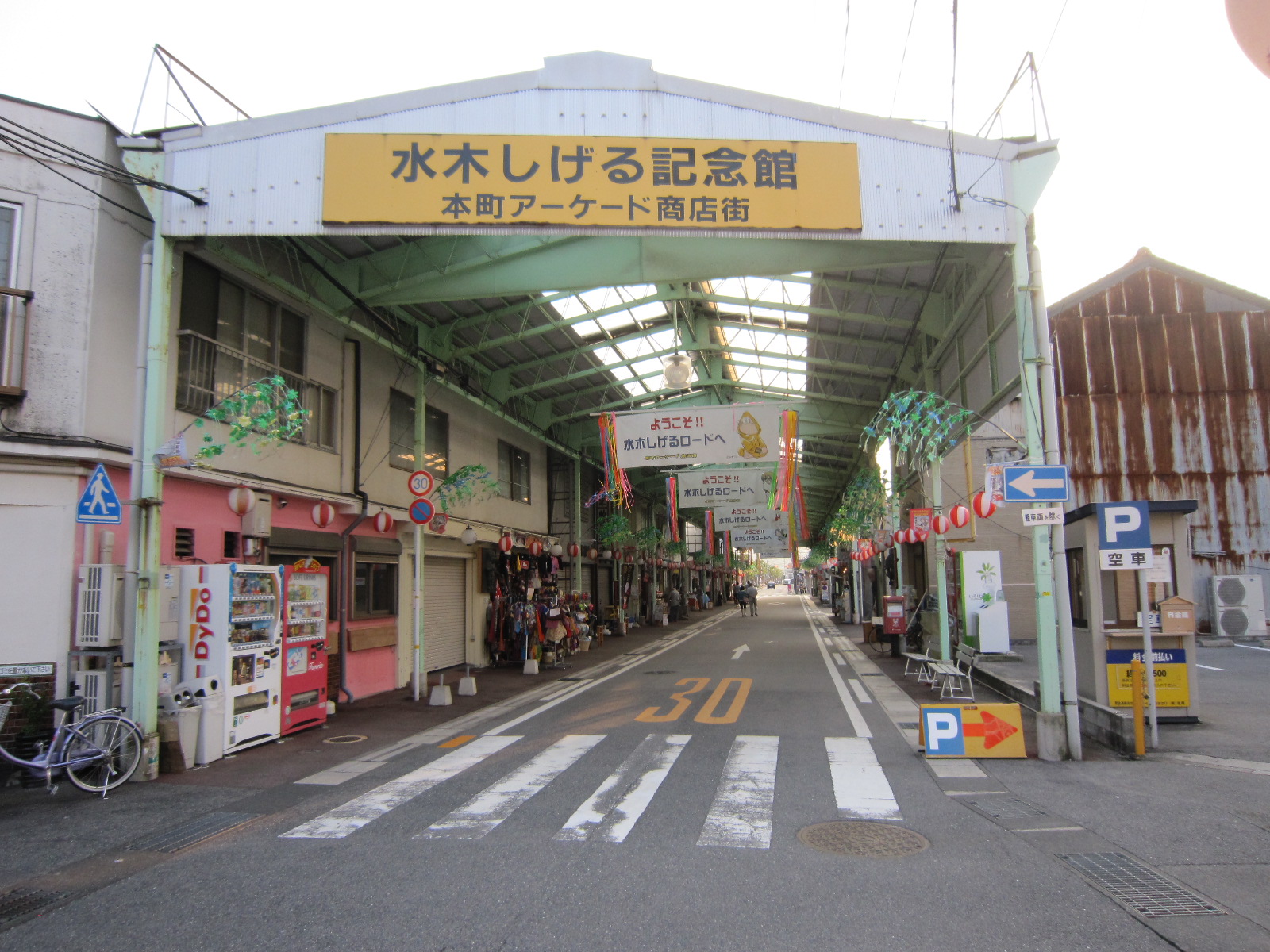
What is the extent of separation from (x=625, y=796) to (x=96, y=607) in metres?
6.16

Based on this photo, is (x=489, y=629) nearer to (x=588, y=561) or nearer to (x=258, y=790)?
(x=588, y=561)

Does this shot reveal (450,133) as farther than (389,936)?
Yes

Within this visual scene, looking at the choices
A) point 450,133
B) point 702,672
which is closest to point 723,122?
point 450,133

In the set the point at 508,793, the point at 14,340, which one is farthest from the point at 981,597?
the point at 14,340

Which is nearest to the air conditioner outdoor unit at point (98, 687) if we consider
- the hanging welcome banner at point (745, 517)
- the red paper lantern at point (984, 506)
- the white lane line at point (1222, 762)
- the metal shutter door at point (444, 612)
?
the metal shutter door at point (444, 612)

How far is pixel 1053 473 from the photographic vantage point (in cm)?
878

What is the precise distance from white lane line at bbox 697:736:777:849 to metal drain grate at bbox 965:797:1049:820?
1.75 meters

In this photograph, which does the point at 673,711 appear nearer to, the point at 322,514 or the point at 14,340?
the point at 322,514

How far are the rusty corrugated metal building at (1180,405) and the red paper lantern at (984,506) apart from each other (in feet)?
42.0

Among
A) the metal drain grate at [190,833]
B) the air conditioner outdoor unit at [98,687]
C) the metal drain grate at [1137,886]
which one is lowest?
the metal drain grate at [190,833]

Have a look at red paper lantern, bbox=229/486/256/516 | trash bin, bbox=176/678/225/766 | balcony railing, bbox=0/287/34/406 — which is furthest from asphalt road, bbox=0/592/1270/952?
balcony railing, bbox=0/287/34/406

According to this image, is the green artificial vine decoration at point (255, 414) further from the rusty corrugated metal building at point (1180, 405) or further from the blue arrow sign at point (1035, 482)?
the rusty corrugated metal building at point (1180, 405)

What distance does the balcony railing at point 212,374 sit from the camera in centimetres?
1043

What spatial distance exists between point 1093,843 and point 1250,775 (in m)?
3.23
